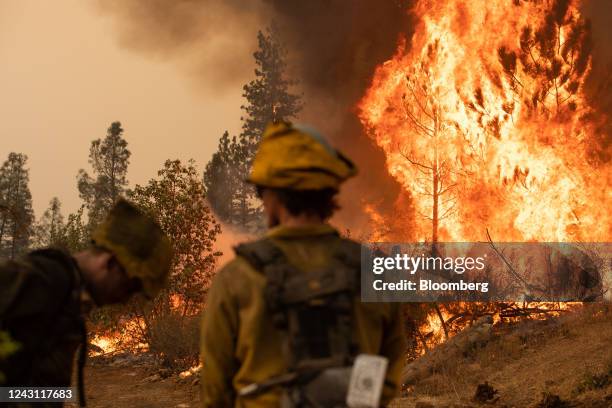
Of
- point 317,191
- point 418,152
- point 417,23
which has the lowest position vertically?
point 317,191

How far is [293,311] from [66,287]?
0.98 metres

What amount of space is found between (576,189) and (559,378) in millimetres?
10090

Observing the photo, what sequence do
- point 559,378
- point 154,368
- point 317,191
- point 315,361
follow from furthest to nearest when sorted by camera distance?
point 154,368
point 559,378
point 317,191
point 315,361

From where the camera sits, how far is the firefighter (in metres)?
2.60

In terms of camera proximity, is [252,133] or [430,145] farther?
[252,133]

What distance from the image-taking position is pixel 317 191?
8.41ft

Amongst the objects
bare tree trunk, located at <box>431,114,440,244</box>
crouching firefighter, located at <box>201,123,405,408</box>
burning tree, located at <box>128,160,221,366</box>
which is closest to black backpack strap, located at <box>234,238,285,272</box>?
crouching firefighter, located at <box>201,123,405,408</box>

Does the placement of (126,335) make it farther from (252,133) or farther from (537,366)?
(252,133)

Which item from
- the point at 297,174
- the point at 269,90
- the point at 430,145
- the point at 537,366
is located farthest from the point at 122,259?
the point at 269,90

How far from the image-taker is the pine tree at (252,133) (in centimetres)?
4475

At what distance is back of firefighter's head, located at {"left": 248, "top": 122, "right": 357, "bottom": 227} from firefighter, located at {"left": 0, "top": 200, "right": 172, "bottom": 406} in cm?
73

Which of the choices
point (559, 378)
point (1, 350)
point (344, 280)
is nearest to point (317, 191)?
point (344, 280)

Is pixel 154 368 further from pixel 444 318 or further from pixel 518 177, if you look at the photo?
pixel 518 177

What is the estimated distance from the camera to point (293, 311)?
237 centimetres
